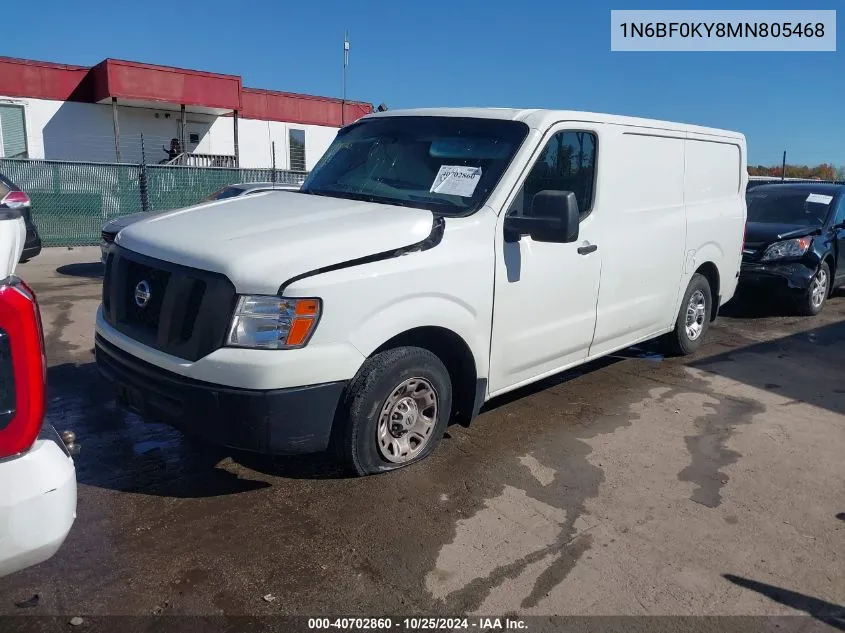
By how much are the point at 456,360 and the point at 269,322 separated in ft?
4.26

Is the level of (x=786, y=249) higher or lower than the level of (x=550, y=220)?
lower

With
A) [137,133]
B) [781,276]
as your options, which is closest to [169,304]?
[781,276]

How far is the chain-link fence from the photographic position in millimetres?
13930

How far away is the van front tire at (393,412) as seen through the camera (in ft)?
11.2

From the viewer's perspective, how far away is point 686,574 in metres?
3.02

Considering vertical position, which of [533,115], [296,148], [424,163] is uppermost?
[296,148]

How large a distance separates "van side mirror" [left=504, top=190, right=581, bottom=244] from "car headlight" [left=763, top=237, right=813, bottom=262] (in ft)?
19.2

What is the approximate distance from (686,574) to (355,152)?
336 centimetres

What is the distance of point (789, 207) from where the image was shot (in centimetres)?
937

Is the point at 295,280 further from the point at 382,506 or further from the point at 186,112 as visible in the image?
the point at 186,112

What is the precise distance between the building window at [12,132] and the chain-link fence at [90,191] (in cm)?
935

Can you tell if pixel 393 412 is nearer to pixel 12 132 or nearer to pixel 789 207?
pixel 789 207

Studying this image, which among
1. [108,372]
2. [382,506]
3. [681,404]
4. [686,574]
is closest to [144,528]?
[108,372]

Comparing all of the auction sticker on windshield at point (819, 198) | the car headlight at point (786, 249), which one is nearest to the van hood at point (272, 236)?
the car headlight at point (786, 249)
